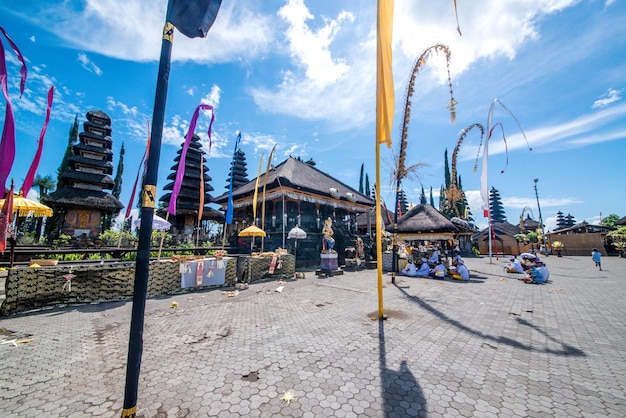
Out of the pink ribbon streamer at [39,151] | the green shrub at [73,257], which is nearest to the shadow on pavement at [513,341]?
the pink ribbon streamer at [39,151]

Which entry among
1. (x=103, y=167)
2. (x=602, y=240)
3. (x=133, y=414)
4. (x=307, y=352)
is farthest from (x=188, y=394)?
(x=602, y=240)

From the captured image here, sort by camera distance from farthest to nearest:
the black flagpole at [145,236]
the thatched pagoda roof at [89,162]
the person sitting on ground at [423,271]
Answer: the thatched pagoda roof at [89,162]
the person sitting on ground at [423,271]
the black flagpole at [145,236]

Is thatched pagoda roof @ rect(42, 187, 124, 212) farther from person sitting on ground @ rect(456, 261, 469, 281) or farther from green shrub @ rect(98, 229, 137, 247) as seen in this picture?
person sitting on ground @ rect(456, 261, 469, 281)

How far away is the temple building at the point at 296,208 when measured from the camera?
16.5 m

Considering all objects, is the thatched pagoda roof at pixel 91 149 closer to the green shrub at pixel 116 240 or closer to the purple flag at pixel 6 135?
the green shrub at pixel 116 240

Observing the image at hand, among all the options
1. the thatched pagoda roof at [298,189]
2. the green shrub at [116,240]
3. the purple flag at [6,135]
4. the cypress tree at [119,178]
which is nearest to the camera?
the purple flag at [6,135]

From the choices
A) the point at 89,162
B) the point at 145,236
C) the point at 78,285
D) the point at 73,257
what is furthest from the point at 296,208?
the point at 89,162

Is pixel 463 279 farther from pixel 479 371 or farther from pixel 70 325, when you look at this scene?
pixel 70 325

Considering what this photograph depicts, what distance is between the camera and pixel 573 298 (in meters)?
7.46

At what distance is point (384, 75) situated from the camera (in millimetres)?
5254

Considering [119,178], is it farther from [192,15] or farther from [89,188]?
[192,15]

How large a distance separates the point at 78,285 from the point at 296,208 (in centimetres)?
1317

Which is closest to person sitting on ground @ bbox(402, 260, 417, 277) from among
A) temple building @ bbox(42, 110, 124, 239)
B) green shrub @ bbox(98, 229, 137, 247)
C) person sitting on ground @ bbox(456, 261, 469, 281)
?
person sitting on ground @ bbox(456, 261, 469, 281)

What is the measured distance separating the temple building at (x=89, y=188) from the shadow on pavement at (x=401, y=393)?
102 feet
